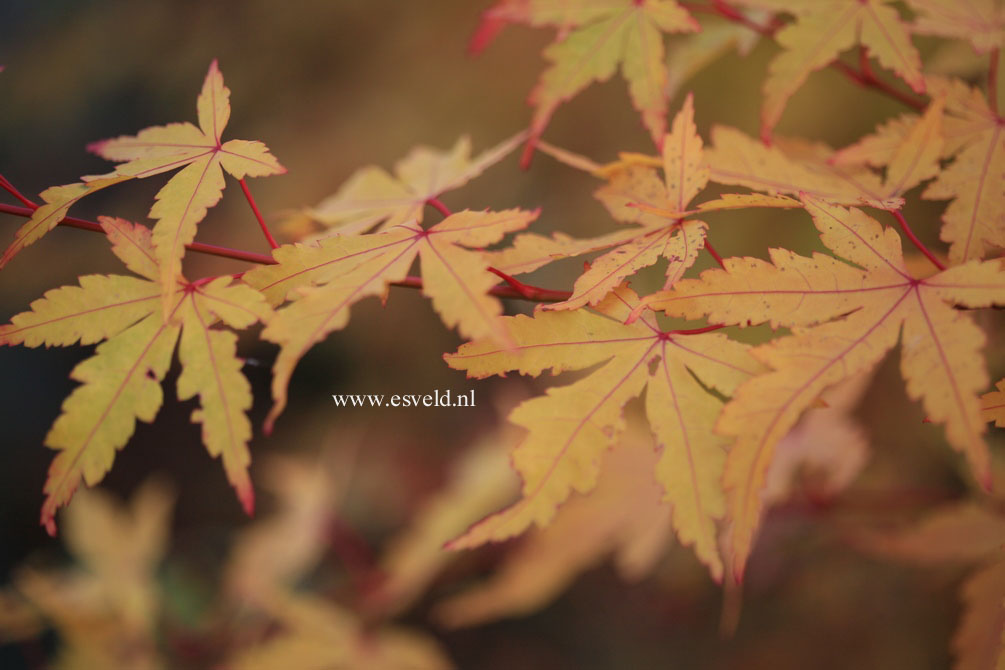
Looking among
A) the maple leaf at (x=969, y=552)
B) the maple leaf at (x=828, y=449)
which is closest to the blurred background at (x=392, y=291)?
the maple leaf at (x=828, y=449)

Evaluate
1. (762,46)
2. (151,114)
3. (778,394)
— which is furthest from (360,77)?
(778,394)

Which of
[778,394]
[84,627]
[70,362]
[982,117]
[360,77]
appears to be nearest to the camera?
[778,394]

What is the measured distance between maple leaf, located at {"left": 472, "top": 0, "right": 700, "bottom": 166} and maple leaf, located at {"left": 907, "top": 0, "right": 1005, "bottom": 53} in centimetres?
29

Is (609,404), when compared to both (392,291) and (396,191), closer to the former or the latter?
(396,191)

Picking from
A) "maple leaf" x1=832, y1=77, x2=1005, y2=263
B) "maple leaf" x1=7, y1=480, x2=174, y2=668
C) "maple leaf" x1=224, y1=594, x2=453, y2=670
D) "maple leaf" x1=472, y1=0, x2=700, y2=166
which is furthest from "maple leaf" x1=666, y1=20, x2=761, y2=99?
"maple leaf" x1=7, y1=480, x2=174, y2=668

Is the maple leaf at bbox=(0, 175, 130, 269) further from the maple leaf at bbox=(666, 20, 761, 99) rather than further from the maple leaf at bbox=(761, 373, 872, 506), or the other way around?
the maple leaf at bbox=(761, 373, 872, 506)

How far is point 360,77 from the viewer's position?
2084mm

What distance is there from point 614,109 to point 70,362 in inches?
88.4

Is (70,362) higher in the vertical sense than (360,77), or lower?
lower

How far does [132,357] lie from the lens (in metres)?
0.61

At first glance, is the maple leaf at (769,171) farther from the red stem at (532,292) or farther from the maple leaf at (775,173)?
the red stem at (532,292)

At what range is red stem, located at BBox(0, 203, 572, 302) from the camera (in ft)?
2.09

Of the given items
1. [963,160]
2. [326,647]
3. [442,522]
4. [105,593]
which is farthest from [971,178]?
[105,593]

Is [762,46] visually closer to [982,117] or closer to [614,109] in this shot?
[614,109]
